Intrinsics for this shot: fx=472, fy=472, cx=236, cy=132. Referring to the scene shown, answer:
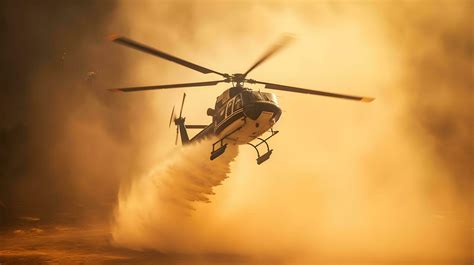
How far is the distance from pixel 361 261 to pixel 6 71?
205 ft

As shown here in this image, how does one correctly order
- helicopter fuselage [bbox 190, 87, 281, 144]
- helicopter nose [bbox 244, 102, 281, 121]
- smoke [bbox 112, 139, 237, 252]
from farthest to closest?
smoke [bbox 112, 139, 237, 252], helicopter fuselage [bbox 190, 87, 281, 144], helicopter nose [bbox 244, 102, 281, 121]

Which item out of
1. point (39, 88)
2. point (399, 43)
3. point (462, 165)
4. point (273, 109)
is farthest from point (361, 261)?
point (39, 88)

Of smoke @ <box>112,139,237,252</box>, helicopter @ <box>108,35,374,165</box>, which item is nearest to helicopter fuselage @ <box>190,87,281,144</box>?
helicopter @ <box>108,35,374,165</box>

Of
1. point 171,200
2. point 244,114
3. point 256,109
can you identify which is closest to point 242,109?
point 244,114

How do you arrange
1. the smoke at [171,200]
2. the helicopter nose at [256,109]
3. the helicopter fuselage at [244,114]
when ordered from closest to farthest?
the helicopter nose at [256,109], the helicopter fuselage at [244,114], the smoke at [171,200]

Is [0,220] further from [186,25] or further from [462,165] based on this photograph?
[462,165]

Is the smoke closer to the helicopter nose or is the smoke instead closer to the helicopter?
the helicopter

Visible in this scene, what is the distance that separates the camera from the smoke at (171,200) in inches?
960

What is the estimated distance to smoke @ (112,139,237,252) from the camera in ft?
80.0

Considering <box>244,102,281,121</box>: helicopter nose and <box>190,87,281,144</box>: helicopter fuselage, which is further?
<box>190,87,281,144</box>: helicopter fuselage

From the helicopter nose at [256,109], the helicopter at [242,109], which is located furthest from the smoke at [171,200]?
the helicopter nose at [256,109]

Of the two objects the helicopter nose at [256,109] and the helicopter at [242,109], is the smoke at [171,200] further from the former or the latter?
the helicopter nose at [256,109]

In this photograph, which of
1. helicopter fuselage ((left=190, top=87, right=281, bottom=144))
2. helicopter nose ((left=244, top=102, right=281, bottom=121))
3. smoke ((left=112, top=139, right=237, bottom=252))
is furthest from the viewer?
smoke ((left=112, top=139, right=237, bottom=252))

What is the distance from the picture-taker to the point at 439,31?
212 ft
